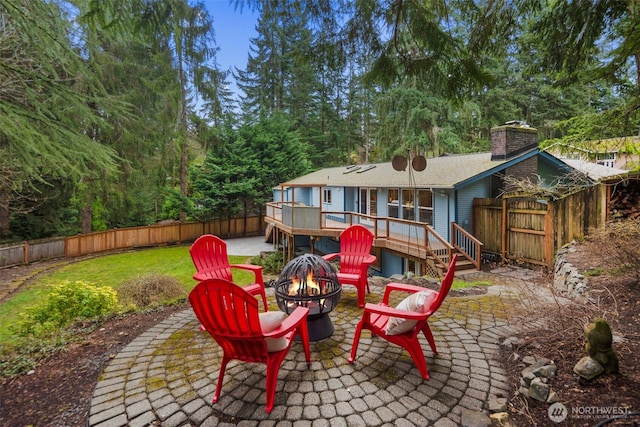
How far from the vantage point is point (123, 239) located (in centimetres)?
1558

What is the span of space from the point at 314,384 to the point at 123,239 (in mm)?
16241

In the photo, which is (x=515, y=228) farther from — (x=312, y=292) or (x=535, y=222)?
(x=312, y=292)

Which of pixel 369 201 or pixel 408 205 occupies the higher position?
pixel 369 201

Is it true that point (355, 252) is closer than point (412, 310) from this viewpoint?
No

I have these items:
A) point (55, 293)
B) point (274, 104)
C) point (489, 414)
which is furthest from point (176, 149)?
point (489, 414)

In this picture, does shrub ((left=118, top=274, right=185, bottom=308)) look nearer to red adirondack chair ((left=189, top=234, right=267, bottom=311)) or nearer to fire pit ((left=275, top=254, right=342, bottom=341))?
red adirondack chair ((left=189, top=234, right=267, bottom=311))

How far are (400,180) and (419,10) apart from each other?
8.38 metres

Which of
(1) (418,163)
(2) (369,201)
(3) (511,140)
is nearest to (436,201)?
(3) (511,140)

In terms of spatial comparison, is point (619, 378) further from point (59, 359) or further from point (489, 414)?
point (59, 359)

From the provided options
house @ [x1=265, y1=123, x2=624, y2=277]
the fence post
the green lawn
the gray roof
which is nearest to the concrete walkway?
house @ [x1=265, y1=123, x2=624, y2=277]

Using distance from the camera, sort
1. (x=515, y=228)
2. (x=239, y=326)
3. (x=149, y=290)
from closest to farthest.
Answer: (x=239, y=326) → (x=149, y=290) → (x=515, y=228)

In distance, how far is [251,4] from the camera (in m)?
3.42

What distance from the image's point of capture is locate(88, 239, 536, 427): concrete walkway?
237 centimetres

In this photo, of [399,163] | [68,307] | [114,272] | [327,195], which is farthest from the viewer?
[327,195]
